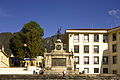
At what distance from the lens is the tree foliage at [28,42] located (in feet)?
168

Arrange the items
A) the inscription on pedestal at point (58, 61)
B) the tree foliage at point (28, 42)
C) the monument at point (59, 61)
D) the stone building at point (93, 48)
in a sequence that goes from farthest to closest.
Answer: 1. the stone building at point (93, 48)
2. the tree foliage at point (28, 42)
3. the inscription on pedestal at point (58, 61)
4. the monument at point (59, 61)

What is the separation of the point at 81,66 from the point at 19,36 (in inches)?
810

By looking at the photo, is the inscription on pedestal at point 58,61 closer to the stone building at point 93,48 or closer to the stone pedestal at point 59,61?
the stone pedestal at point 59,61

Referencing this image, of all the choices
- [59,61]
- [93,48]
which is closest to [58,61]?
[59,61]

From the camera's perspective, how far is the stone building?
177 feet

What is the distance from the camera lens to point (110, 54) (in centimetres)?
5450

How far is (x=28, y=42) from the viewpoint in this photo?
51812 millimetres

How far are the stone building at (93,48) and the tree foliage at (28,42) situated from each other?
27.7 ft

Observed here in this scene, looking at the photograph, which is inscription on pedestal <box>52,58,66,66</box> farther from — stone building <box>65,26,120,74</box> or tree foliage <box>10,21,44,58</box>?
stone building <box>65,26,120,74</box>

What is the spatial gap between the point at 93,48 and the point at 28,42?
16948mm

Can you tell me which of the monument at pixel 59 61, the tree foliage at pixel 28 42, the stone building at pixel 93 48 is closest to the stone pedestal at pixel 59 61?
the monument at pixel 59 61

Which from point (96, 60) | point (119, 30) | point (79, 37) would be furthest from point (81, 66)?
point (119, 30)

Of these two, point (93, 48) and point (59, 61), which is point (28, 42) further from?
point (93, 48)

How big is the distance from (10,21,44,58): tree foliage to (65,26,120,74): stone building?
27.7 ft
